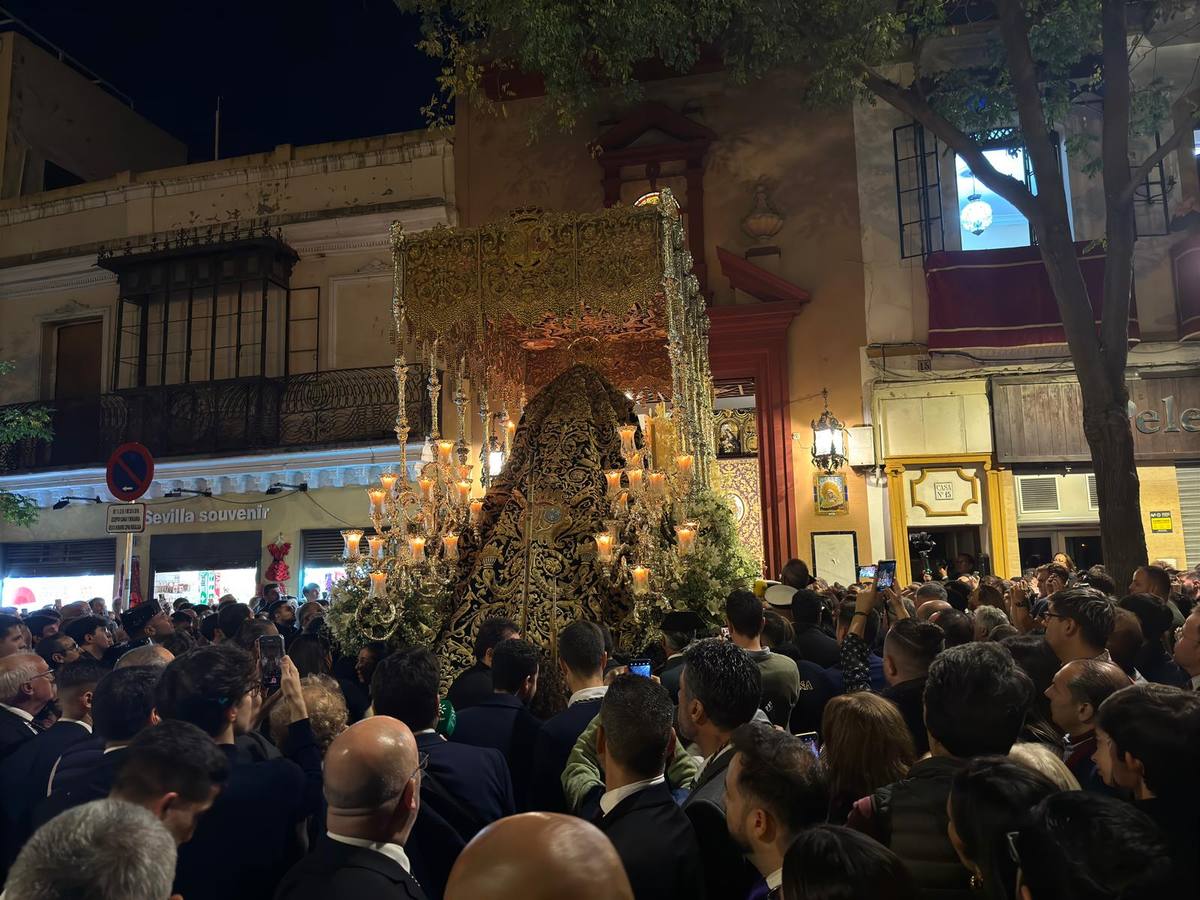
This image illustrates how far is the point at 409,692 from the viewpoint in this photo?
3.21 metres

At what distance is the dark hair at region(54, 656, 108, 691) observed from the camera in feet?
12.1

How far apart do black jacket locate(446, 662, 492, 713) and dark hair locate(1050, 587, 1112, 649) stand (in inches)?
106

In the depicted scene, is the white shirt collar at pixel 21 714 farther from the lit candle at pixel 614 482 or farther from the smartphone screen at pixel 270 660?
the lit candle at pixel 614 482

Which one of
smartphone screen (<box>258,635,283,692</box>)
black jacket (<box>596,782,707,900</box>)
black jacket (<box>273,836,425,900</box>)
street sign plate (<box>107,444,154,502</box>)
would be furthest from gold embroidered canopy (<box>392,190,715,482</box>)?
black jacket (<box>273,836,425,900</box>)

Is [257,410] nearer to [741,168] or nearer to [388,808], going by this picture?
[741,168]

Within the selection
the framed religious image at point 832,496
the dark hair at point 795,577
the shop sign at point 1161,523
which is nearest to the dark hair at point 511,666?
the dark hair at point 795,577

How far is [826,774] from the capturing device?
105 inches

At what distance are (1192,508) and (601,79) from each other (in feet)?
33.2

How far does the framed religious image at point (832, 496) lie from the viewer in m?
12.5

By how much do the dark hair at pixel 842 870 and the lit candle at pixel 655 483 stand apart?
637cm

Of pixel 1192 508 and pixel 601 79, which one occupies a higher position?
pixel 601 79

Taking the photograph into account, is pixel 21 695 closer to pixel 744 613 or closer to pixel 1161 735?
pixel 744 613

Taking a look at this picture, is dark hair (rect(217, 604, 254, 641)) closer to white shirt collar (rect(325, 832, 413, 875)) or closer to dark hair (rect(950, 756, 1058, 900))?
white shirt collar (rect(325, 832, 413, 875))

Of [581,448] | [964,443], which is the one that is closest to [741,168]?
[964,443]
